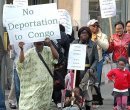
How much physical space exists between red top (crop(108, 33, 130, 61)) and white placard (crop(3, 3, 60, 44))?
3.02 m

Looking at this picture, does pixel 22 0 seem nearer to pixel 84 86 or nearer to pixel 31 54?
pixel 84 86

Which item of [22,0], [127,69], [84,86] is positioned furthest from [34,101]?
[22,0]

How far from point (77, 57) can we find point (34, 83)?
1554 millimetres

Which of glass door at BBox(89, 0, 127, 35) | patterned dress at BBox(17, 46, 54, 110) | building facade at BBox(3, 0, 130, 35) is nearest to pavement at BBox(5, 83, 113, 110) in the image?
building facade at BBox(3, 0, 130, 35)

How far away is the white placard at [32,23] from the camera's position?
7840mm

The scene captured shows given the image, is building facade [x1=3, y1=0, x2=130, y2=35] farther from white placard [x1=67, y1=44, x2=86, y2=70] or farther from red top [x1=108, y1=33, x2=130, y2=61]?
white placard [x1=67, y1=44, x2=86, y2=70]

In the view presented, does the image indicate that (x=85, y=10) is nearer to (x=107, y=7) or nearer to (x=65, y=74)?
(x=107, y=7)

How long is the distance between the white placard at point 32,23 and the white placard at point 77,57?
1.20m

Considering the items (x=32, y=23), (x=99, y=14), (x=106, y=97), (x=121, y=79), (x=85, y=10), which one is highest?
(x=32, y=23)

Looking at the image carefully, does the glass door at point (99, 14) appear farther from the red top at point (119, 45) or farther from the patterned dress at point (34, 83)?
the patterned dress at point (34, 83)

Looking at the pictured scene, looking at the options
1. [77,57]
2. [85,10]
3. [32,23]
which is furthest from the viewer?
[85,10]

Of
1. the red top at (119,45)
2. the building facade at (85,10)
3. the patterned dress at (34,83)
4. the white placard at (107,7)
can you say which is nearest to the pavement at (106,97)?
the red top at (119,45)

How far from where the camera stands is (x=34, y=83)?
7.70m

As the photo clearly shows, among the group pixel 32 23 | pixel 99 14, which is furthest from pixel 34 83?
pixel 99 14
